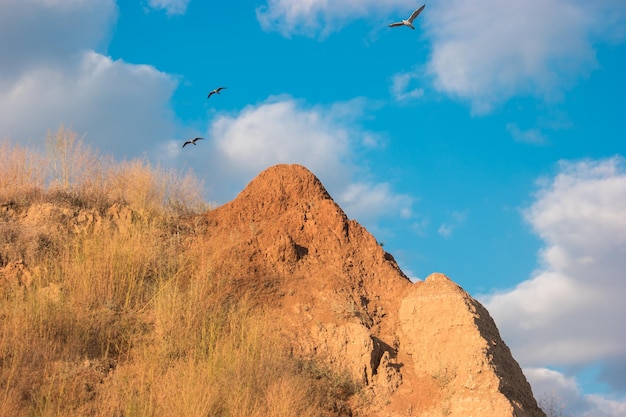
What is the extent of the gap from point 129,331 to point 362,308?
3.94 meters

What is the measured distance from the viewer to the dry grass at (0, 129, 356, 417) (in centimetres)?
962

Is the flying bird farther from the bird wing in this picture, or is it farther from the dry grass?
the dry grass

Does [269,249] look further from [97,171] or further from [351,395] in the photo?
[97,171]

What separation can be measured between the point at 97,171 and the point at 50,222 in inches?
112

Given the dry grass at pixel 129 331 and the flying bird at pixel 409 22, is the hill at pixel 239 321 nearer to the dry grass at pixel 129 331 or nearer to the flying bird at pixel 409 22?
the dry grass at pixel 129 331

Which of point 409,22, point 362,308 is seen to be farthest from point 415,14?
point 362,308

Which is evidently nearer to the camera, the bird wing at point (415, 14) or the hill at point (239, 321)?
the hill at point (239, 321)

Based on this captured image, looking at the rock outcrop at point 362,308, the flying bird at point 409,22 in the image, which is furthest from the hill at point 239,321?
the flying bird at point 409,22

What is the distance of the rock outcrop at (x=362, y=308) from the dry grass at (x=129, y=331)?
0.45m

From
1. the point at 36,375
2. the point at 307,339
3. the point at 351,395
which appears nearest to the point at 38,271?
the point at 36,375

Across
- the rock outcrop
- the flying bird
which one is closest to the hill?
the rock outcrop

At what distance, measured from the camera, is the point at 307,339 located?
443 inches

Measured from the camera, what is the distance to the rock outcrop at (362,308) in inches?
416

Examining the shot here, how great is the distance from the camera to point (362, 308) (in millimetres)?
12125
